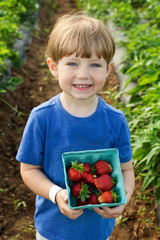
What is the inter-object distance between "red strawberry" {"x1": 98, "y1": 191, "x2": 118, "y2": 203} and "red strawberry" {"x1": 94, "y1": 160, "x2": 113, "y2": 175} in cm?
13

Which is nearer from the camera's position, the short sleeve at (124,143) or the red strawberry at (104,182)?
the red strawberry at (104,182)

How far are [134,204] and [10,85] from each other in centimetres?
235

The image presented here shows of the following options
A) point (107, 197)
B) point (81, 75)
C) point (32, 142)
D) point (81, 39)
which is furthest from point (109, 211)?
point (81, 39)

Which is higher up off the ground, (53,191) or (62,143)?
(62,143)

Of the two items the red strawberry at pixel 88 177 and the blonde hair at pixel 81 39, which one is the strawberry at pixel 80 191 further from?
the blonde hair at pixel 81 39

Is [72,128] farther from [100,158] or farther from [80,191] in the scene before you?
[80,191]

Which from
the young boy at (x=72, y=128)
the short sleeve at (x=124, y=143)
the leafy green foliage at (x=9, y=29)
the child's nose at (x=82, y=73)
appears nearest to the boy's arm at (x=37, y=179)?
the young boy at (x=72, y=128)

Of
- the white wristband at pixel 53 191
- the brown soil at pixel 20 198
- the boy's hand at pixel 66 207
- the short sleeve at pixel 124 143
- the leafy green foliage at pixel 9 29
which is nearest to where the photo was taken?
the boy's hand at pixel 66 207

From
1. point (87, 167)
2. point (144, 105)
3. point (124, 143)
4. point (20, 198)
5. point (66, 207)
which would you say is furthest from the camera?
point (144, 105)

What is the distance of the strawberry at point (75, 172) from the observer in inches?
60.5

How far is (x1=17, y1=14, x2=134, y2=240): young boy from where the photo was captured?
157 cm

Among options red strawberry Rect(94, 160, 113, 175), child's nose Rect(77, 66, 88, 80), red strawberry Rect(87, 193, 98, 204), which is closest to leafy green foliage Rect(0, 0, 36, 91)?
child's nose Rect(77, 66, 88, 80)

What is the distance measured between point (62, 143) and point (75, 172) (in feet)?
0.70

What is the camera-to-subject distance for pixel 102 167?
162 cm
